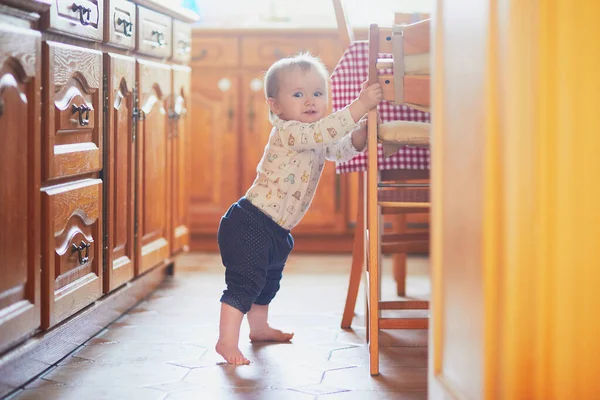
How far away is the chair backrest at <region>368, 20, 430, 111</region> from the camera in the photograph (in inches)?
76.5

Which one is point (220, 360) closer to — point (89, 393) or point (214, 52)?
point (89, 393)

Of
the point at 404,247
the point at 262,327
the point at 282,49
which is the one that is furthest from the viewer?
the point at 282,49

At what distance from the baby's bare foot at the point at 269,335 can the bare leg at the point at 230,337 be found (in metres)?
0.20

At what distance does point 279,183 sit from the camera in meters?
2.12

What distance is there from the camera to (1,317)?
1.60m

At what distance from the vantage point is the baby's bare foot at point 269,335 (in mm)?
2252

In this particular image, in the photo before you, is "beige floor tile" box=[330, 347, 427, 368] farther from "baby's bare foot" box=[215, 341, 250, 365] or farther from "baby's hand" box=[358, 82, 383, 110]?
"baby's hand" box=[358, 82, 383, 110]

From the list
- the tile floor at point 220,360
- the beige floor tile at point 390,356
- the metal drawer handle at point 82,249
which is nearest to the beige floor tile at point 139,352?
the tile floor at point 220,360

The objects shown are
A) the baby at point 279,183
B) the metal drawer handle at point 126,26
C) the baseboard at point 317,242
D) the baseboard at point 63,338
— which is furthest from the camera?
the baseboard at point 317,242

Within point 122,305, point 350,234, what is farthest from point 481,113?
point 350,234

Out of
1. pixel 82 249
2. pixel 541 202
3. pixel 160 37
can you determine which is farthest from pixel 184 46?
pixel 541 202

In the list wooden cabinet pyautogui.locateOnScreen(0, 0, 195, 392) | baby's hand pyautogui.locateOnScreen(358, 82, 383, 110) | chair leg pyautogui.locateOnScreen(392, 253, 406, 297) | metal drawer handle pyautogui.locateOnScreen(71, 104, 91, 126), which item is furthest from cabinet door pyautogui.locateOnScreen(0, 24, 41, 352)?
chair leg pyautogui.locateOnScreen(392, 253, 406, 297)

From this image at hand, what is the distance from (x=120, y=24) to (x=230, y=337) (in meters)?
0.93

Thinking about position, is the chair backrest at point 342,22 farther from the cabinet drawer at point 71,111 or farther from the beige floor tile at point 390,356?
the beige floor tile at point 390,356
